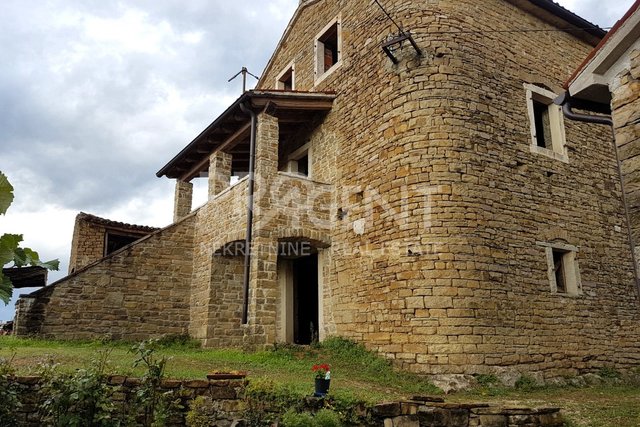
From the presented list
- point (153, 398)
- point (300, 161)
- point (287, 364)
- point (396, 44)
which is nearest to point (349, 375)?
point (287, 364)

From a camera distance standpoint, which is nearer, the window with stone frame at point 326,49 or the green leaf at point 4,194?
the green leaf at point 4,194

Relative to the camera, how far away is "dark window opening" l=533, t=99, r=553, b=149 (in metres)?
10.6

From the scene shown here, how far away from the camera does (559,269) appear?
9539 mm

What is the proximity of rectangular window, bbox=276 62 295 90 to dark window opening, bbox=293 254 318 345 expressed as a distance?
188 inches

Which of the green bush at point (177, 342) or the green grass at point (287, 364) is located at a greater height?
the green bush at point (177, 342)

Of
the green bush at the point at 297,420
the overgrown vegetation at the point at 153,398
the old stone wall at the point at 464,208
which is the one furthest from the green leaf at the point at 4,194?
the old stone wall at the point at 464,208

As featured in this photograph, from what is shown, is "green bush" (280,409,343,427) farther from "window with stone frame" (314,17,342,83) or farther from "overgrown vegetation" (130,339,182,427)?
"window with stone frame" (314,17,342,83)

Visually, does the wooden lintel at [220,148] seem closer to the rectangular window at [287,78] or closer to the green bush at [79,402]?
the rectangular window at [287,78]

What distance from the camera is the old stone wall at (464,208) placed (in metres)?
8.05

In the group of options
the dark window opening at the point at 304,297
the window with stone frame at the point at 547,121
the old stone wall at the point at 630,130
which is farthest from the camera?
the dark window opening at the point at 304,297

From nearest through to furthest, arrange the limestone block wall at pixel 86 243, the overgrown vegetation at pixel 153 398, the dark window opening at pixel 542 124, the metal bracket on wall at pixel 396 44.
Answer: the overgrown vegetation at pixel 153 398 < the metal bracket on wall at pixel 396 44 < the dark window opening at pixel 542 124 < the limestone block wall at pixel 86 243

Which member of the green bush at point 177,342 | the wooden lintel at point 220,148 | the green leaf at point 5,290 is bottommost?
the green bush at point 177,342

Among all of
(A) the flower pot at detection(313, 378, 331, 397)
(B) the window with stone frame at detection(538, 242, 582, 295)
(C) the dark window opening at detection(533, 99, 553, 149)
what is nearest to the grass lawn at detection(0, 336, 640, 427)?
(A) the flower pot at detection(313, 378, 331, 397)

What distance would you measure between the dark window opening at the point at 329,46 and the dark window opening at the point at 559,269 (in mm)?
6582
